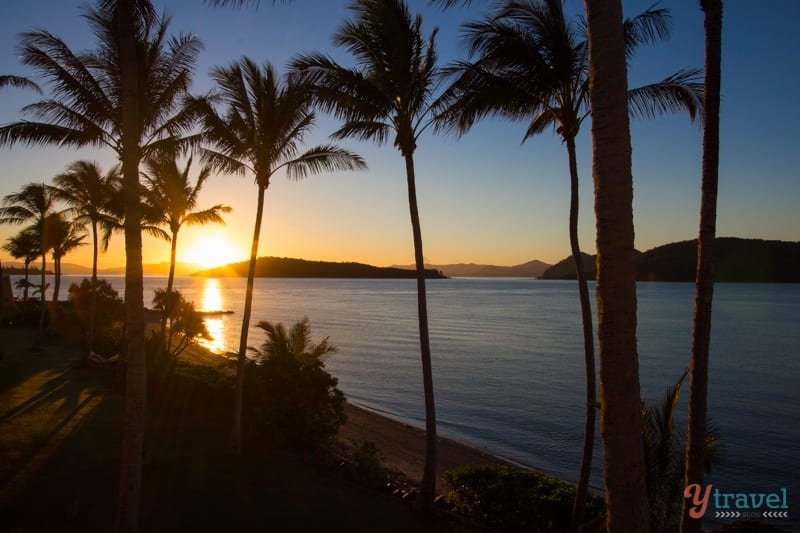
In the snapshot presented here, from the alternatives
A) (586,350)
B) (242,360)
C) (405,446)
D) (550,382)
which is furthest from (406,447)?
(550,382)

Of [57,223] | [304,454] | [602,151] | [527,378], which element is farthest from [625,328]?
[57,223]

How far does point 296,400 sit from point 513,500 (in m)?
5.64

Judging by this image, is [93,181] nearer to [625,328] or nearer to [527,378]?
[625,328]

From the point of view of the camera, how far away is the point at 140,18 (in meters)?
7.00

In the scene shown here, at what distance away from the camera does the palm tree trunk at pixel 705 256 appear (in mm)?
5969

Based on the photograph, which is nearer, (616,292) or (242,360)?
(616,292)

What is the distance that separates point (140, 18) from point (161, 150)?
188 inches

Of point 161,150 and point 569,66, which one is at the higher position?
point 569,66

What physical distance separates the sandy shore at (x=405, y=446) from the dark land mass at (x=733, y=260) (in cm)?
16887

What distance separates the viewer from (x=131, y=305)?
5758 millimetres

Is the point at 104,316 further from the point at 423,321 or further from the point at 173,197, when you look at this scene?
the point at 423,321

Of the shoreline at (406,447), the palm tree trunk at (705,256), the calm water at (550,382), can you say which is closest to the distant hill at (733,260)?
the calm water at (550,382)

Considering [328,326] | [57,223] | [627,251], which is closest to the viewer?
[627,251]

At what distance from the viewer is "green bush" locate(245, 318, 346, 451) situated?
11844 mm
